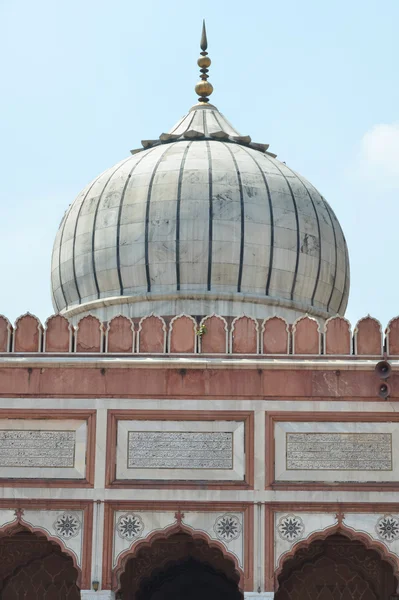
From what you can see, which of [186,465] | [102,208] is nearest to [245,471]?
[186,465]

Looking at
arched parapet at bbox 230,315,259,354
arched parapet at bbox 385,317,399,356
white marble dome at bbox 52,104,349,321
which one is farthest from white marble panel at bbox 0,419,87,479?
arched parapet at bbox 385,317,399,356

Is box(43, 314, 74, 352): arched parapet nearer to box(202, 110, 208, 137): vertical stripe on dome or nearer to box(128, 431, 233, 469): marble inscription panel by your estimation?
box(128, 431, 233, 469): marble inscription panel

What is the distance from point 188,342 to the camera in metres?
12.1

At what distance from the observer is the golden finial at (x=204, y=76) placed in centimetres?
1597

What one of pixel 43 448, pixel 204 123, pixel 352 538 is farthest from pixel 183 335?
pixel 204 123

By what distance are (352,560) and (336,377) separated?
1.90m

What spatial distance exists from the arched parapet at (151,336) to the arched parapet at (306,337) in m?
1.14

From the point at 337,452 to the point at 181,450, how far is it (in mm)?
1316

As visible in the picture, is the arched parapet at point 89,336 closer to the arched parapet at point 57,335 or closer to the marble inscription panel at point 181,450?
the arched parapet at point 57,335

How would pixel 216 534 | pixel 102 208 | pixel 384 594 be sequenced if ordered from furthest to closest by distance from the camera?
1. pixel 102 208
2. pixel 384 594
3. pixel 216 534

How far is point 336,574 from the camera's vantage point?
12805 millimetres

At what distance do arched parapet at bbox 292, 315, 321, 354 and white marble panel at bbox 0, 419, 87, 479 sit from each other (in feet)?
6.43

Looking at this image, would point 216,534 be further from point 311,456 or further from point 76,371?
point 76,371

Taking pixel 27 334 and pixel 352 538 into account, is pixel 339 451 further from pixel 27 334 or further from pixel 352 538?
pixel 27 334
